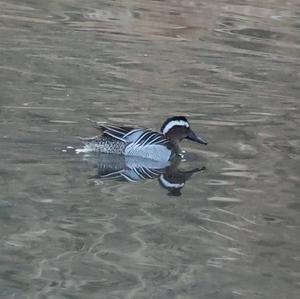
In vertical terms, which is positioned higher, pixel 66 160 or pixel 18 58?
pixel 18 58

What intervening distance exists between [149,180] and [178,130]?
112 cm

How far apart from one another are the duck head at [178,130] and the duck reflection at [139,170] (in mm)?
255

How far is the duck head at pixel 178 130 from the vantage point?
40.9 feet

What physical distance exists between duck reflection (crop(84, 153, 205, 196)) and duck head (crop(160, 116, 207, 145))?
0.26 m

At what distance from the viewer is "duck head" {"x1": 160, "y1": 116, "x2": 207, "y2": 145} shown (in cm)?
1248

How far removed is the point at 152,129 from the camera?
1338 centimetres

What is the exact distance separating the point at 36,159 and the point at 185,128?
1.70 m

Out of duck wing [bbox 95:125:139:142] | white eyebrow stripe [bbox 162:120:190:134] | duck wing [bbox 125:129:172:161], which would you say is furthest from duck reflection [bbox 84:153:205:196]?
white eyebrow stripe [bbox 162:120:190:134]

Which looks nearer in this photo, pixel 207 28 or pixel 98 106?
pixel 98 106

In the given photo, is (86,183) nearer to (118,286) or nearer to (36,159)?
(36,159)

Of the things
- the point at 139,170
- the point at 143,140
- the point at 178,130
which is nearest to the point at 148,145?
the point at 143,140

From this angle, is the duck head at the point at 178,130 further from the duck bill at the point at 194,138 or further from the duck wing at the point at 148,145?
the duck wing at the point at 148,145

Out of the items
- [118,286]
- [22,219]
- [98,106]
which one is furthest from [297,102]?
[118,286]

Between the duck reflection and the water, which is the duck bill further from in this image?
the duck reflection
